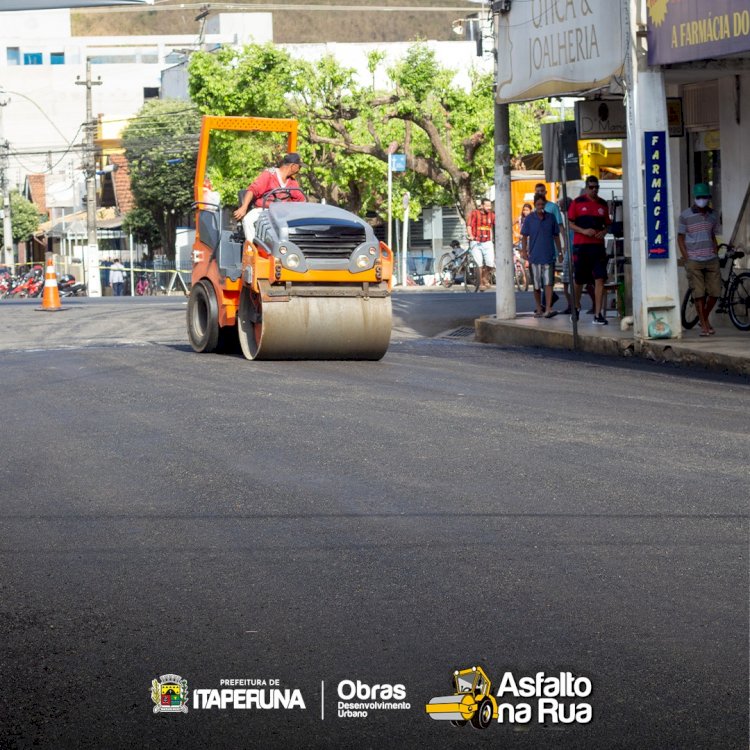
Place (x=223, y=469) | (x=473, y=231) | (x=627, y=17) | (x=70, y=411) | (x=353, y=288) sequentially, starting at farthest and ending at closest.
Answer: (x=473, y=231)
(x=627, y=17)
(x=353, y=288)
(x=70, y=411)
(x=223, y=469)

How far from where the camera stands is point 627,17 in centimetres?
1800

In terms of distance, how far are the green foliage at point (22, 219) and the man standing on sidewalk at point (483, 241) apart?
54.2 metres

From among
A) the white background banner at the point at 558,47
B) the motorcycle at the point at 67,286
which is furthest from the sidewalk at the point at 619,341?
the motorcycle at the point at 67,286

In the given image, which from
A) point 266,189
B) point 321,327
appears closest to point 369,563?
point 321,327

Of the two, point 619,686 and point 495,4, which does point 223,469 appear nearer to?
point 619,686

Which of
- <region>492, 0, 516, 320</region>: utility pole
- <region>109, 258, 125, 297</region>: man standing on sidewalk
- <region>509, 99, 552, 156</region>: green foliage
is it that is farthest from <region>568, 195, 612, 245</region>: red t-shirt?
<region>109, 258, 125, 297</region>: man standing on sidewalk

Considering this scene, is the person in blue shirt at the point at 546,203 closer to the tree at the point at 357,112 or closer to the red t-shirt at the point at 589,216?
the red t-shirt at the point at 589,216

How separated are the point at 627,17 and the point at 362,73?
4913 cm

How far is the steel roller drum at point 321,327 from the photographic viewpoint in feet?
53.4

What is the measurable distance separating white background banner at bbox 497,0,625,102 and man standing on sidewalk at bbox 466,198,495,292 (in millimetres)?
11324

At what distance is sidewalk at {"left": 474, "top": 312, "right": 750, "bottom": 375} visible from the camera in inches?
645

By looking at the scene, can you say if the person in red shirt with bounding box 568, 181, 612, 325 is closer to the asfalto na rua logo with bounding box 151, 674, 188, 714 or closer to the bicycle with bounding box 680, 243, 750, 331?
the bicycle with bounding box 680, 243, 750, 331

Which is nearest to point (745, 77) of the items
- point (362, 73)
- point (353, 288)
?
point (353, 288)

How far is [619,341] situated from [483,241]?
1620cm
